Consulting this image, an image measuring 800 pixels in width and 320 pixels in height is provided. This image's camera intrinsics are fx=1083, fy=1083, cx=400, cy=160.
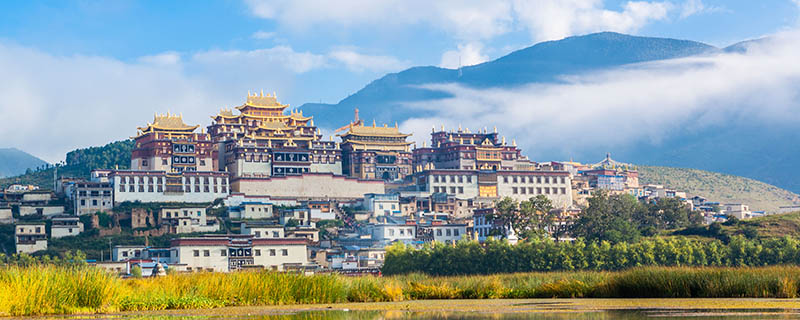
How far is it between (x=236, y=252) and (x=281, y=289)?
70.4 meters

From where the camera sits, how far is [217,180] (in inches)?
4500

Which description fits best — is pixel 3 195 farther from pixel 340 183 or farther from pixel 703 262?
pixel 703 262

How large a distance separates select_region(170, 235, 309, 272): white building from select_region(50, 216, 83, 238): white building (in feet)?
36.2

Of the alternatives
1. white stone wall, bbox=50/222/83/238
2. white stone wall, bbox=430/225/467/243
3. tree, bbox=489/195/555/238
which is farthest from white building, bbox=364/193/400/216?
white stone wall, bbox=50/222/83/238

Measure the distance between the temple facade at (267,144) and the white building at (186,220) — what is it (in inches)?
451

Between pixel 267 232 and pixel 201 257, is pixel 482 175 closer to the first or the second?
pixel 267 232

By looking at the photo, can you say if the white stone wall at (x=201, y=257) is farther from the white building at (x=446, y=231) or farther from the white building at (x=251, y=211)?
the white building at (x=446, y=231)

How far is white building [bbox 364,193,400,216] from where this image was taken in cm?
11394

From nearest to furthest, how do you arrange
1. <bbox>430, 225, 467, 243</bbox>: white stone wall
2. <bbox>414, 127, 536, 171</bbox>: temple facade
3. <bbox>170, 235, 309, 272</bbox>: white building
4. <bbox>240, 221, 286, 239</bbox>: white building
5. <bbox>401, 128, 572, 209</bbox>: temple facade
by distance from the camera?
<bbox>170, 235, 309, 272</bbox>: white building → <bbox>240, 221, 286, 239</bbox>: white building → <bbox>430, 225, 467, 243</bbox>: white stone wall → <bbox>401, 128, 572, 209</bbox>: temple facade → <bbox>414, 127, 536, 171</bbox>: temple facade

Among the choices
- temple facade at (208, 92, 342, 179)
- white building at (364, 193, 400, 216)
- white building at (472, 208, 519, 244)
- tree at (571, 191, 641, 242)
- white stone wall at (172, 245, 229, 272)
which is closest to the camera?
tree at (571, 191, 641, 242)

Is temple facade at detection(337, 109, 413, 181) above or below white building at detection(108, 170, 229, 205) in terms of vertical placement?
above

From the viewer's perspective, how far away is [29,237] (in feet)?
324

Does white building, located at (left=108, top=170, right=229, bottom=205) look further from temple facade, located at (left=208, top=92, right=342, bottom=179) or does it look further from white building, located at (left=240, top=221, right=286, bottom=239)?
white building, located at (left=240, top=221, right=286, bottom=239)

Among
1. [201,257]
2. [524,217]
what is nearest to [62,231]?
[201,257]
